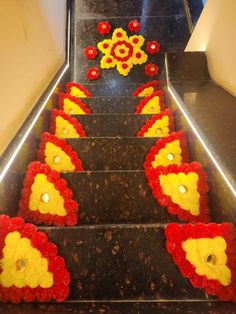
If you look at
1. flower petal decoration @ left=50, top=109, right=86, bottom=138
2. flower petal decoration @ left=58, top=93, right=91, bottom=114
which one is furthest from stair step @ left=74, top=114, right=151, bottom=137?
flower petal decoration @ left=58, top=93, right=91, bottom=114

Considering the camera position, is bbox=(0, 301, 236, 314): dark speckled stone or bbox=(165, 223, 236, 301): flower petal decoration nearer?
bbox=(0, 301, 236, 314): dark speckled stone

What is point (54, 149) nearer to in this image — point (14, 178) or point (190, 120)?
point (14, 178)

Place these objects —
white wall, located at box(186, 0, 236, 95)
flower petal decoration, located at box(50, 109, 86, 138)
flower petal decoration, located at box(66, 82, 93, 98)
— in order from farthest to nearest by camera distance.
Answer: flower petal decoration, located at box(66, 82, 93, 98) < flower petal decoration, located at box(50, 109, 86, 138) < white wall, located at box(186, 0, 236, 95)

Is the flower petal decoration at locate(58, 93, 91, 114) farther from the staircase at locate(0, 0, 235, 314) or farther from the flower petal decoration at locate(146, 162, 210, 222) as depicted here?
the flower petal decoration at locate(146, 162, 210, 222)

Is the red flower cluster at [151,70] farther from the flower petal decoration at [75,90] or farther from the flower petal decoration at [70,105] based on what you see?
the flower petal decoration at [70,105]

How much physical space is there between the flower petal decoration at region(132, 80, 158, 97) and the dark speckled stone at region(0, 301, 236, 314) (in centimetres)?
276

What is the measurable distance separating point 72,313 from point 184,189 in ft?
3.19

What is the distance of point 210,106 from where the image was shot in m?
2.24

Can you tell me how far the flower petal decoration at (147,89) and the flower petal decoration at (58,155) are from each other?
1760 mm

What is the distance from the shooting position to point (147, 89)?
12.2 ft

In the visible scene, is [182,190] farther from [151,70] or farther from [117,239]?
[151,70]

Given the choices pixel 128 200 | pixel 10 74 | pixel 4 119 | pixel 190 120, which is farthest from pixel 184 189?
pixel 10 74

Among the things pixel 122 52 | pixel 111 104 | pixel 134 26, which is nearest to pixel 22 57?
pixel 111 104

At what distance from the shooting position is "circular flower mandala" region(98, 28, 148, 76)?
4.13 m
